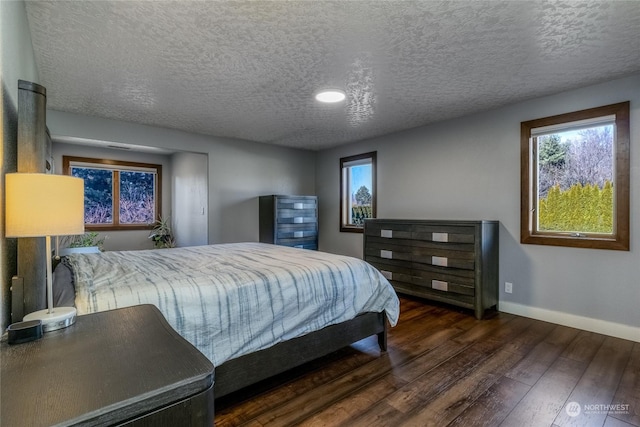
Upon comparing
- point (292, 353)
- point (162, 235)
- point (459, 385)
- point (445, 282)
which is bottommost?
point (459, 385)

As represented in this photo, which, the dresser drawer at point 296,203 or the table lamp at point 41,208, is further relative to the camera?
the dresser drawer at point 296,203

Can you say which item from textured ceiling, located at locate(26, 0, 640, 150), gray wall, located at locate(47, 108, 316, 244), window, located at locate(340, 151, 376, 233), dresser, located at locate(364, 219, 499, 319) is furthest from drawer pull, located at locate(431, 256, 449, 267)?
gray wall, located at locate(47, 108, 316, 244)

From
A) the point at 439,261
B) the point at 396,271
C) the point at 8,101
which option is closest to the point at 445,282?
the point at 439,261

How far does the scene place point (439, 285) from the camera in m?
3.34

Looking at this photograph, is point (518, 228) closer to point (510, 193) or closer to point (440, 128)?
point (510, 193)

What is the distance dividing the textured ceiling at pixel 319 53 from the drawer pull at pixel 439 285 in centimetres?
185

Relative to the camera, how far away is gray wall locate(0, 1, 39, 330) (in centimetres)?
110

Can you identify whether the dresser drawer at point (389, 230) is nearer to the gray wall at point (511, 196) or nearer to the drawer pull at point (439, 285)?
the gray wall at point (511, 196)

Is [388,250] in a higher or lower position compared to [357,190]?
lower

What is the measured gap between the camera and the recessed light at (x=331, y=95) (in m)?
2.79

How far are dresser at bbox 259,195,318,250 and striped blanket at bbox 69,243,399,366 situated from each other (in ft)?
6.84

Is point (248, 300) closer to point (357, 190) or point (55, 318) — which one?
point (55, 318)

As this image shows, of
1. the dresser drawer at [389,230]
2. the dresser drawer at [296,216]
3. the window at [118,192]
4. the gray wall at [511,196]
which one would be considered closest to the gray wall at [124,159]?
the window at [118,192]

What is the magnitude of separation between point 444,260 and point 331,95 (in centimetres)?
204
